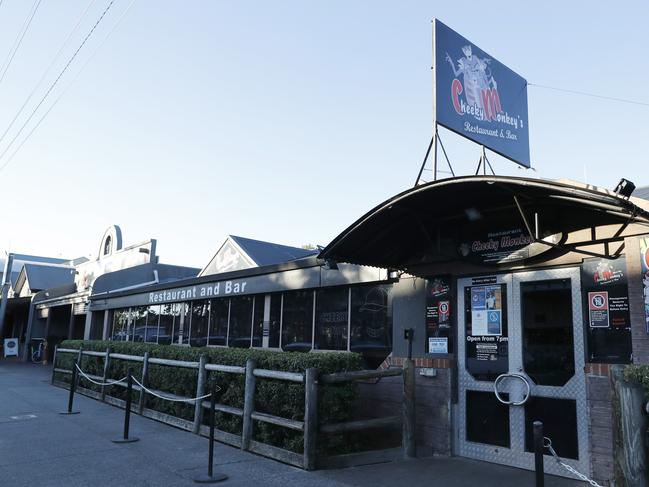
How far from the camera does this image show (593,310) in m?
6.84

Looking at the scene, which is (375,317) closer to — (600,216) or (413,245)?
(413,245)

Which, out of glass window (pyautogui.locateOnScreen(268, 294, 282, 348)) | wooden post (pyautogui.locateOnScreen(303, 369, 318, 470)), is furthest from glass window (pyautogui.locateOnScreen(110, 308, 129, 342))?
wooden post (pyautogui.locateOnScreen(303, 369, 318, 470))

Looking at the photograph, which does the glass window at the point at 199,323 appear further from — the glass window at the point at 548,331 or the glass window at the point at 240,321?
the glass window at the point at 548,331

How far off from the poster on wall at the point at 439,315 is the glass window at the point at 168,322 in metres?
10.2

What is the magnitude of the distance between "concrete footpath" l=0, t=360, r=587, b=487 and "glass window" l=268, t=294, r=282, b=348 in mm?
2951

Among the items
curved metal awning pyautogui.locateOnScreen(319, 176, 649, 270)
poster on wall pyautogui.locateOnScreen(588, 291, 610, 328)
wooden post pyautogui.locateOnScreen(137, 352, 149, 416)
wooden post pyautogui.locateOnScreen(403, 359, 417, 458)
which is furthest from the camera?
wooden post pyautogui.locateOnScreen(137, 352, 149, 416)

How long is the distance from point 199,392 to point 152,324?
9488mm

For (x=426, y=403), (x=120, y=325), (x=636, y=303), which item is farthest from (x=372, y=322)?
(x=120, y=325)

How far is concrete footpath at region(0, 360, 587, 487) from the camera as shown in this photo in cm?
661

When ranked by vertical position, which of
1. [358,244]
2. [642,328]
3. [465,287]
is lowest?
[642,328]

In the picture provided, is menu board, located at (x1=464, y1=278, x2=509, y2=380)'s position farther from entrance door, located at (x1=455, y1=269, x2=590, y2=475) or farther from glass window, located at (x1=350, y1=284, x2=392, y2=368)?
glass window, located at (x1=350, y1=284, x2=392, y2=368)

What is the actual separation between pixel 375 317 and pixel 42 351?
94.1 feet

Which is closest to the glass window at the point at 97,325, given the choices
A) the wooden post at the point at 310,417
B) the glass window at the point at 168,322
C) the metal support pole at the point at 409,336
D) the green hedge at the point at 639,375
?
the glass window at the point at 168,322

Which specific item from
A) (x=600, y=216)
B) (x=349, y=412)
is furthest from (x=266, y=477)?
(x=600, y=216)
